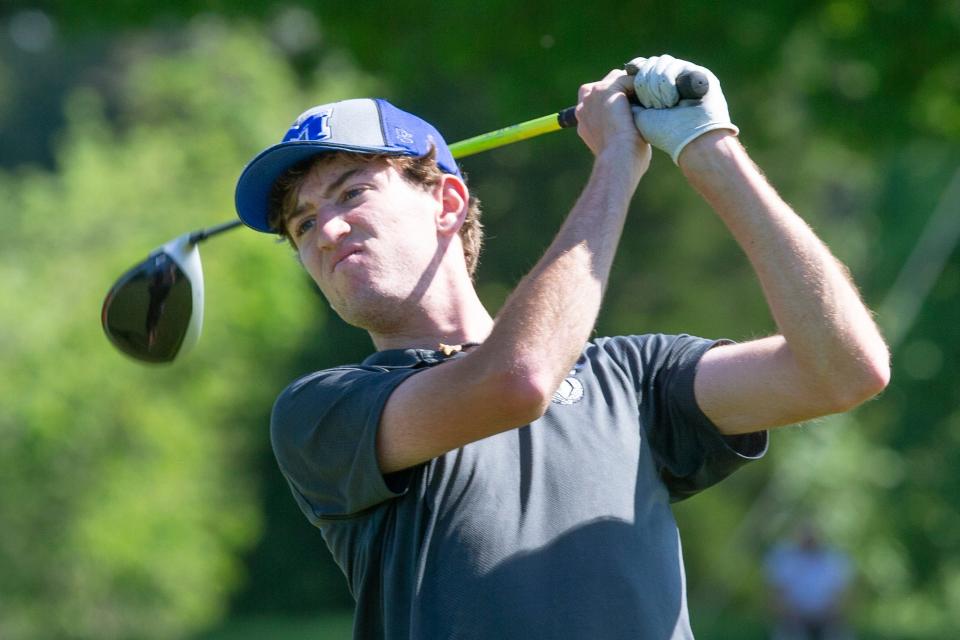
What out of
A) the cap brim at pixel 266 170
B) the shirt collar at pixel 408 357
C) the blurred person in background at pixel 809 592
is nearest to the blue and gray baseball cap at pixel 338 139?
the cap brim at pixel 266 170

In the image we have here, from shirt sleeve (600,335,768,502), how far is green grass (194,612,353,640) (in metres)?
16.3

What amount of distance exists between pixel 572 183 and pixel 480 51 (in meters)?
14.7

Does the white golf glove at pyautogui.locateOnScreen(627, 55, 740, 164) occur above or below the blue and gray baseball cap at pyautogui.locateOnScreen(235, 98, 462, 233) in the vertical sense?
below

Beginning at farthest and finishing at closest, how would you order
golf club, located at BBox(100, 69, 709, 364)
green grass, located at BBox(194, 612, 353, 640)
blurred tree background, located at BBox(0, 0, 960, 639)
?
green grass, located at BBox(194, 612, 353, 640) → blurred tree background, located at BBox(0, 0, 960, 639) → golf club, located at BBox(100, 69, 709, 364)

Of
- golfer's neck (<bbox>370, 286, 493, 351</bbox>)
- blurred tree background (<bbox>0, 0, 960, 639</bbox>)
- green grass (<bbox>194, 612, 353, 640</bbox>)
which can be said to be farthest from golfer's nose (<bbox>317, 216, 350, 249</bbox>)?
green grass (<bbox>194, 612, 353, 640</bbox>)

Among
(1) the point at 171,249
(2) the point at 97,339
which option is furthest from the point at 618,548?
(2) the point at 97,339

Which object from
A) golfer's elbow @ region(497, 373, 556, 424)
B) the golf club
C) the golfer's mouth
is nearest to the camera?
golfer's elbow @ region(497, 373, 556, 424)

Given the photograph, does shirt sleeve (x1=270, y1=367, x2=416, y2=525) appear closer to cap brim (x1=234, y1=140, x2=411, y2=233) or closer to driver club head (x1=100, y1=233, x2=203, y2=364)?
cap brim (x1=234, y1=140, x2=411, y2=233)

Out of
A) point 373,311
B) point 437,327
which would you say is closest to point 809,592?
point 437,327

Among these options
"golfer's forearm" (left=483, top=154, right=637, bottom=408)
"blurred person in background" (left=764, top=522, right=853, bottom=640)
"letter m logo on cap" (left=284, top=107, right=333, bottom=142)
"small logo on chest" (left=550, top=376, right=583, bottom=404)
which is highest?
"letter m logo on cap" (left=284, top=107, right=333, bottom=142)

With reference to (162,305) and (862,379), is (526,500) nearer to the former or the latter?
(862,379)

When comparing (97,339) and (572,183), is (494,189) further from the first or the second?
(97,339)

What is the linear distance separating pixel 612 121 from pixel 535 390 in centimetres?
62

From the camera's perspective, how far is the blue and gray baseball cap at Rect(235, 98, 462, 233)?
130 inches
